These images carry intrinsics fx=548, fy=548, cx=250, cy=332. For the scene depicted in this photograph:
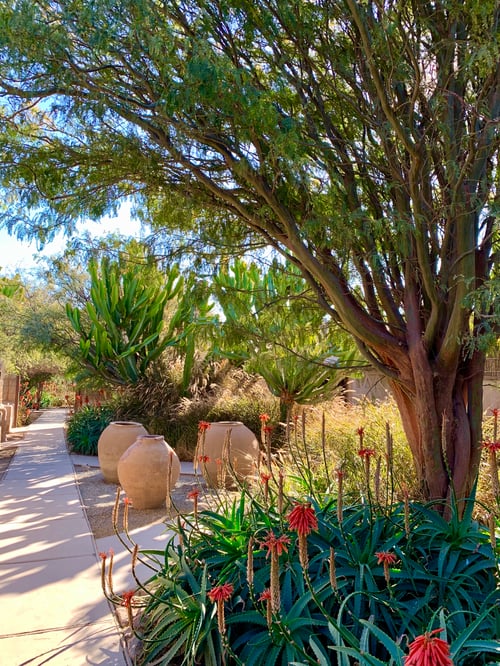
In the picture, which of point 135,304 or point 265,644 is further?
point 135,304

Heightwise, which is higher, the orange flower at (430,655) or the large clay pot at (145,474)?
the orange flower at (430,655)

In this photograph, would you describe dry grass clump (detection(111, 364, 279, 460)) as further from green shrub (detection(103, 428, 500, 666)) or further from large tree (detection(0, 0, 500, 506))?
green shrub (detection(103, 428, 500, 666))

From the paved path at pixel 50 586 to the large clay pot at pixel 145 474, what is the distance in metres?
0.71

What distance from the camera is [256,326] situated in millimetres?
5039

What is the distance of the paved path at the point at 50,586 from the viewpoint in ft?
10.6

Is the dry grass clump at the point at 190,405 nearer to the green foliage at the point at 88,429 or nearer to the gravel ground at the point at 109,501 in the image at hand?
the green foliage at the point at 88,429

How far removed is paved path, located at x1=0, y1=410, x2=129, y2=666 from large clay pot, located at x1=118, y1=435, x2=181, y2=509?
0.71 metres

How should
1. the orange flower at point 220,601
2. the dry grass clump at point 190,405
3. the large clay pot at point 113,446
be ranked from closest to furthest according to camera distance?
the orange flower at point 220,601, the large clay pot at point 113,446, the dry grass clump at point 190,405

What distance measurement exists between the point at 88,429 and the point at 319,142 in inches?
383

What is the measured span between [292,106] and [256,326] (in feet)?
6.39

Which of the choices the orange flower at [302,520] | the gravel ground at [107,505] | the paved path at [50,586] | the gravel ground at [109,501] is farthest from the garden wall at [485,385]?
the orange flower at [302,520]

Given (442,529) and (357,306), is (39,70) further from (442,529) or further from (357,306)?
(442,529)

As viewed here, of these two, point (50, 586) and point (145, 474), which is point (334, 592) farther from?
point (145, 474)

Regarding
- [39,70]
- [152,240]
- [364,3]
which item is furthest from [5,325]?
[364,3]
